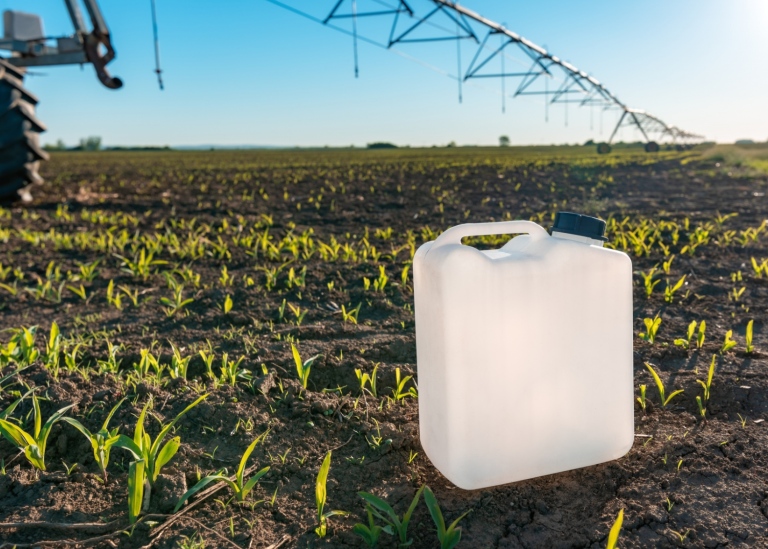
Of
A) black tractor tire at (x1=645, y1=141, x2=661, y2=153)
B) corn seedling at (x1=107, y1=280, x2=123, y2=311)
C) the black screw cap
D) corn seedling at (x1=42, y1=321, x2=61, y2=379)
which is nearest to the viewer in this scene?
the black screw cap

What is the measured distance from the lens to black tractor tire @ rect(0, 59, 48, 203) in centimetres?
702

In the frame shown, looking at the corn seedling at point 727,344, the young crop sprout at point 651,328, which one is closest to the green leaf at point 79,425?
the young crop sprout at point 651,328

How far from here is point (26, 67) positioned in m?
8.62

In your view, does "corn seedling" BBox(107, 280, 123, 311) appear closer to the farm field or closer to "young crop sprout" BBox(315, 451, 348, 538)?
the farm field

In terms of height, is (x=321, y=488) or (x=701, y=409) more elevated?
(x=321, y=488)

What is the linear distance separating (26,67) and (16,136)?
220 cm

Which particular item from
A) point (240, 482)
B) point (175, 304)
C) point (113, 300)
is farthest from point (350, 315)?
point (240, 482)

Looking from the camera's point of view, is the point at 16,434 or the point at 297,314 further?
the point at 297,314

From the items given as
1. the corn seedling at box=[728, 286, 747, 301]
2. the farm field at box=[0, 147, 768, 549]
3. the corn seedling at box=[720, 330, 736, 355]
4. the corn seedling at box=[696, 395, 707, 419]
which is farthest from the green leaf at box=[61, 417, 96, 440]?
the corn seedling at box=[728, 286, 747, 301]

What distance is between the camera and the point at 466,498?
155 cm

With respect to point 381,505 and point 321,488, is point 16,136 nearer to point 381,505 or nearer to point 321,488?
point 321,488

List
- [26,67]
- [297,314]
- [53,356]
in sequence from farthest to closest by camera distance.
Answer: [26,67]
[297,314]
[53,356]

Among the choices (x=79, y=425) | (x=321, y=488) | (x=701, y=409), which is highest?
(x=79, y=425)

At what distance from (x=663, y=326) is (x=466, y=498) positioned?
1731 mm
